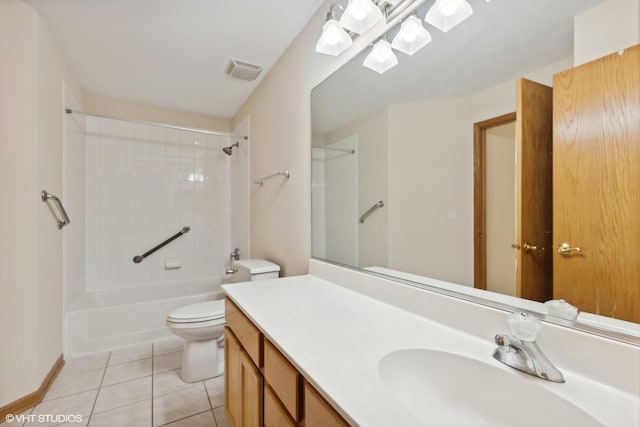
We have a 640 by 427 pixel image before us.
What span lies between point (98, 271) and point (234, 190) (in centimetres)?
155

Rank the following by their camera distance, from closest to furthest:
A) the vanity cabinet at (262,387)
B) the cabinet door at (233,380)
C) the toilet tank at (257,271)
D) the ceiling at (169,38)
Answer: the vanity cabinet at (262,387) < the cabinet door at (233,380) < the ceiling at (169,38) < the toilet tank at (257,271)

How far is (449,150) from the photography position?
94 centimetres

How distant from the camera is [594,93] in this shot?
0.62 metres

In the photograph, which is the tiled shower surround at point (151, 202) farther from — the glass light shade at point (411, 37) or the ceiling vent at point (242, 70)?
the glass light shade at point (411, 37)

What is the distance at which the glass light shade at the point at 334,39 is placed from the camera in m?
1.36

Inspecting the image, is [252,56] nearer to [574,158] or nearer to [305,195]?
[305,195]

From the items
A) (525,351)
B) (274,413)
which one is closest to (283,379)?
(274,413)

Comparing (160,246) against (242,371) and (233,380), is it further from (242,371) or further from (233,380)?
(242,371)

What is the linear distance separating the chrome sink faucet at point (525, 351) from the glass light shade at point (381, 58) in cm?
105

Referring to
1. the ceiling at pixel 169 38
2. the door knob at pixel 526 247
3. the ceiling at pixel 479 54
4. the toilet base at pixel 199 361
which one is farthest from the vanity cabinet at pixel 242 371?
the ceiling at pixel 169 38

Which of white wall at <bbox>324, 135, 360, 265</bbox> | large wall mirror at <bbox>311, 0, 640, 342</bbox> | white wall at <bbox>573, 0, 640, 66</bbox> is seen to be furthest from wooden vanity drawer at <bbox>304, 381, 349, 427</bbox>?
white wall at <bbox>573, 0, 640, 66</bbox>

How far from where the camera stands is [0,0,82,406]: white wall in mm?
1511

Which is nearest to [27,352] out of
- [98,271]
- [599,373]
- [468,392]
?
[98,271]

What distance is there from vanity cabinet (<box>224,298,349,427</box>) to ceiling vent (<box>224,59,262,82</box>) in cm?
180
